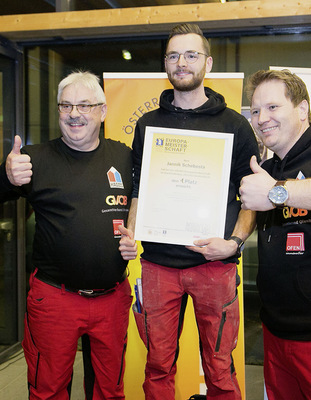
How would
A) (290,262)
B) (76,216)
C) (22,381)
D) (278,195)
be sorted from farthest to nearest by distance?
1. (22,381)
2. (76,216)
3. (290,262)
4. (278,195)

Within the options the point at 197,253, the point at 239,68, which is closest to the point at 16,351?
the point at 197,253

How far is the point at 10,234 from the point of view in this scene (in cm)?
383

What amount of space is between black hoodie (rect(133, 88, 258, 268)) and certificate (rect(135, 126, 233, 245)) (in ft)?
0.29

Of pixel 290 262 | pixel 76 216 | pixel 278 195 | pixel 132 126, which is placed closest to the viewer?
pixel 278 195

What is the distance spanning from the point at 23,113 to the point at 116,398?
8.95ft

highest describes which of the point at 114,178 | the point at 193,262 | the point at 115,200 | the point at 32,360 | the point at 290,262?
the point at 114,178

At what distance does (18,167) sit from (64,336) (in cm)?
84

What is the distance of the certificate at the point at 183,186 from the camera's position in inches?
74.4

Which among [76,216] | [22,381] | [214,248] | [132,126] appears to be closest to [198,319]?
[214,248]

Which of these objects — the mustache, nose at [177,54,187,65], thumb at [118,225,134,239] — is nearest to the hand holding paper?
thumb at [118,225,134,239]

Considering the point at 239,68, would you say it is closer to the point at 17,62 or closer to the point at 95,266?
the point at 17,62

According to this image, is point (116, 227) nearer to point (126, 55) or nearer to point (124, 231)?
point (124, 231)

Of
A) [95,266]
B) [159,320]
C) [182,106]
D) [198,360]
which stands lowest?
[198,360]

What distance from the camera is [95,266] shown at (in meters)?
2.03
